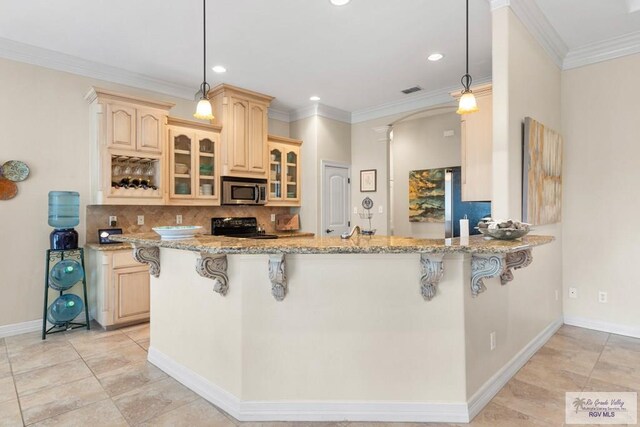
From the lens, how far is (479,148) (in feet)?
12.1

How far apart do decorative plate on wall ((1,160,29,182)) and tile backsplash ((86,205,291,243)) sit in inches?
26.4

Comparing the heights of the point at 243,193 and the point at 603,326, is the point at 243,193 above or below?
above

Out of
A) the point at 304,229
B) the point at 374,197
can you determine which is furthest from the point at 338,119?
the point at 304,229

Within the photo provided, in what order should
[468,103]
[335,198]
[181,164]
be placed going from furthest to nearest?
[335,198], [181,164], [468,103]

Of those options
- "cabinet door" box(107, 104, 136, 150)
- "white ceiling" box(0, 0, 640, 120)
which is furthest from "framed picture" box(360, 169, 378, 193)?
"cabinet door" box(107, 104, 136, 150)

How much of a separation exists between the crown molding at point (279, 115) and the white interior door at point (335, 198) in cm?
108

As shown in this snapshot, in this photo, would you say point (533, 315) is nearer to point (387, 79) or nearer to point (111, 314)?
point (387, 79)

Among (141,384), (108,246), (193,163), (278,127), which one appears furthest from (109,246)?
(278,127)

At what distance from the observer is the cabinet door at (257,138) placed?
5.11 metres

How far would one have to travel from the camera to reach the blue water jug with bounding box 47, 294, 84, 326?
364 cm

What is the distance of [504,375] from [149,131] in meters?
4.11

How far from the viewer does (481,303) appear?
2.30 meters

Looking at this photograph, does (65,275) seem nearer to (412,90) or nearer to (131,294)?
(131,294)

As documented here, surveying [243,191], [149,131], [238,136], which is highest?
[238,136]
